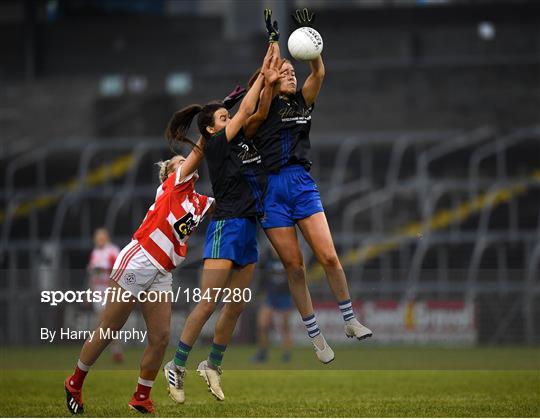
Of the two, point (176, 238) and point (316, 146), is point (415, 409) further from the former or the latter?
point (316, 146)

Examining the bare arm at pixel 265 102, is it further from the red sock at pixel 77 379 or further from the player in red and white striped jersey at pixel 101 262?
the player in red and white striped jersey at pixel 101 262

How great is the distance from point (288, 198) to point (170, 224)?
3.55 ft

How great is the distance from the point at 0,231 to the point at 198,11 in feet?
24.1

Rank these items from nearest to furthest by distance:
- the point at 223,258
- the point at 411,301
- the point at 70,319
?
the point at 223,258 → the point at 70,319 → the point at 411,301

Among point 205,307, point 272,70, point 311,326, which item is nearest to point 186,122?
point 272,70

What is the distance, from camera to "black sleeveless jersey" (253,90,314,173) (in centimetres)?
995

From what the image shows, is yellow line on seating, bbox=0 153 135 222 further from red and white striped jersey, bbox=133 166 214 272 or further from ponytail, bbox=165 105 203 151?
red and white striped jersey, bbox=133 166 214 272

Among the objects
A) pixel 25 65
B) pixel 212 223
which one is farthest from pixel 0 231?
Answer: pixel 212 223

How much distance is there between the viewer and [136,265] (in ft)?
30.7

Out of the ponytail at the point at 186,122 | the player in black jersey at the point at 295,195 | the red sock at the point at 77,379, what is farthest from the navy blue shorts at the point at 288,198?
the red sock at the point at 77,379

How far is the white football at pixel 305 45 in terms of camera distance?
967 centimetres

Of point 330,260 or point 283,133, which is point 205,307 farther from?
point 283,133

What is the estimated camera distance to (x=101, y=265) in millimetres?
18438

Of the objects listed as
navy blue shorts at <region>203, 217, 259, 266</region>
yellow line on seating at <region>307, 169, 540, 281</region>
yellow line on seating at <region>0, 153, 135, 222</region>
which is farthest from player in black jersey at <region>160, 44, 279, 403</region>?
yellow line on seating at <region>0, 153, 135, 222</region>
